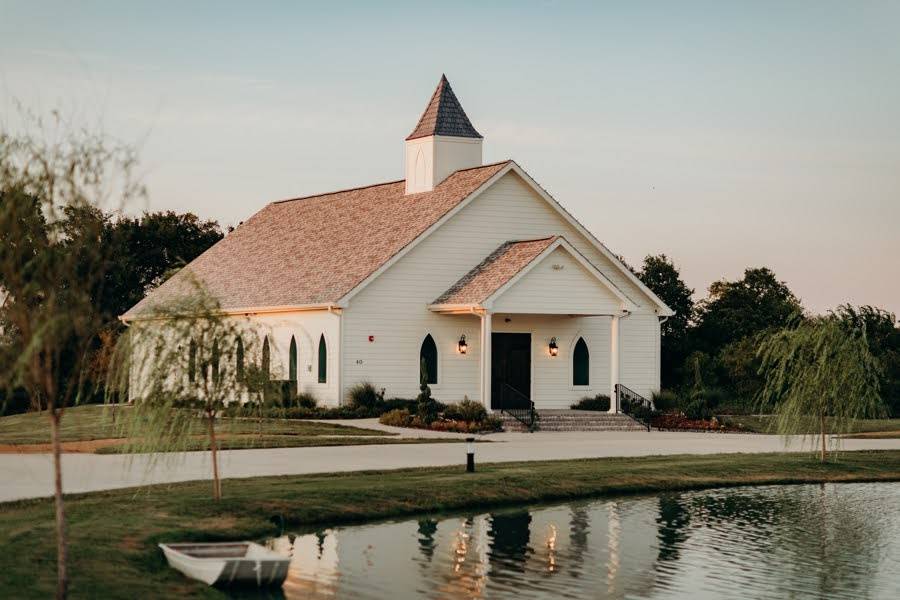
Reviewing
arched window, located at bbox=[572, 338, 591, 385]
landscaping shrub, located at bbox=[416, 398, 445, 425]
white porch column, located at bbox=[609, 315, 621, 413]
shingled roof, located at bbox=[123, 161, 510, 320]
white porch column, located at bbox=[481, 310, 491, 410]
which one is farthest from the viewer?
arched window, located at bbox=[572, 338, 591, 385]

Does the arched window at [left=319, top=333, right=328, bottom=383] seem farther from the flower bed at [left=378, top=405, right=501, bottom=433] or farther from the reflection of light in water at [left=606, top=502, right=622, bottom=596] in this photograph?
the reflection of light in water at [left=606, top=502, right=622, bottom=596]

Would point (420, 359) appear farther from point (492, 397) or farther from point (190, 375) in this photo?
point (190, 375)

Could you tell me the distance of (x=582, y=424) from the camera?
4484 cm

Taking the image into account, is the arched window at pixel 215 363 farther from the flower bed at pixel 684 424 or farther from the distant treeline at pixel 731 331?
the distant treeline at pixel 731 331

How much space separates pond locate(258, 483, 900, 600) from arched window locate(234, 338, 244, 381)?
8.60ft

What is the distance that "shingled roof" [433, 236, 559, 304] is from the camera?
44.4 meters

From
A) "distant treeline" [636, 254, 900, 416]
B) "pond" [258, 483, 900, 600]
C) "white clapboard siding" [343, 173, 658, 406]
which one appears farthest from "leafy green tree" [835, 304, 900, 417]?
"pond" [258, 483, 900, 600]

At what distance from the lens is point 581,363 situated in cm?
4891

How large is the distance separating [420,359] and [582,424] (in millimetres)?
5887

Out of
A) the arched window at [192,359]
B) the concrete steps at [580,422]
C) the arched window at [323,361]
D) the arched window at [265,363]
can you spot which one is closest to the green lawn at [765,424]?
the concrete steps at [580,422]

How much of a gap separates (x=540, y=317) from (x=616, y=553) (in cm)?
2788

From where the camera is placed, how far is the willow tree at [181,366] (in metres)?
19.9

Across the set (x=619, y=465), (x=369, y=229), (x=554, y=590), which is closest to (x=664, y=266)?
(x=369, y=229)

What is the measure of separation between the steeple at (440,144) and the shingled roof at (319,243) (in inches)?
26.2
